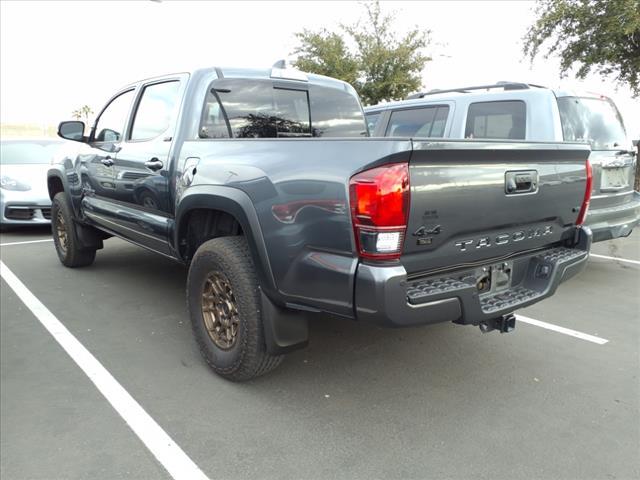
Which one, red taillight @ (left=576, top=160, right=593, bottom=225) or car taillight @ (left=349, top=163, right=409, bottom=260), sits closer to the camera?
car taillight @ (left=349, top=163, right=409, bottom=260)

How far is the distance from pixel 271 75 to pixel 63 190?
3.25 metres

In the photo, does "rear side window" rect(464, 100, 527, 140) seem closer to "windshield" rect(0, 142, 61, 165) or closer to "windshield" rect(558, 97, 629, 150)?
"windshield" rect(558, 97, 629, 150)

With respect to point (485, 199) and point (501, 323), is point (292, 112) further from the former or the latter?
point (501, 323)

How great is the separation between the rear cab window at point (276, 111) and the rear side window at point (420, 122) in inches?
65.4

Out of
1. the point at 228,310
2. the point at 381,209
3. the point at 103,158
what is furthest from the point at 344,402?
the point at 103,158

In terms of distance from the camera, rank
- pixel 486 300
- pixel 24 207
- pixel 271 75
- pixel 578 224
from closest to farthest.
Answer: pixel 486 300, pixel 578 224, pixel 271 75, pixel 24 207

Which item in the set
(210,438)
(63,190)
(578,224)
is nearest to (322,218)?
(210,438)

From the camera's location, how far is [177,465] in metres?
2.27

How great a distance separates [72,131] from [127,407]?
10.7 feet

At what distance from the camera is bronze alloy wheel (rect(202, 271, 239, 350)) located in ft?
9.61

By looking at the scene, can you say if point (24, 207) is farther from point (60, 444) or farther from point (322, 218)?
point (322, 218)

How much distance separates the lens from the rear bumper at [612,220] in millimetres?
4813

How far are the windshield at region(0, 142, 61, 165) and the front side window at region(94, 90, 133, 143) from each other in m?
4.56

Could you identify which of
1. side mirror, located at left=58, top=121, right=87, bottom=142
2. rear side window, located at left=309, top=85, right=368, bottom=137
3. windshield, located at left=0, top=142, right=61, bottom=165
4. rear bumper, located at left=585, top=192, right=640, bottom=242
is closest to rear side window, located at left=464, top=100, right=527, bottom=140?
rear bumper, located at left=585, top=192, right=640, bottom=242
